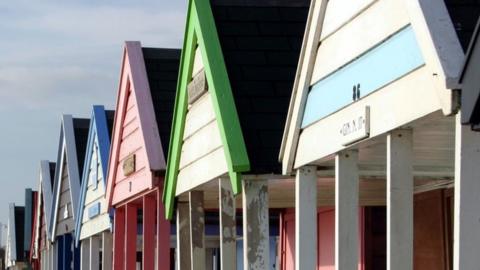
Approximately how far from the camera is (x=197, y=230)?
16703 millimetres

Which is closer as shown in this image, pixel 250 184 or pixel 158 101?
pixel 250 184

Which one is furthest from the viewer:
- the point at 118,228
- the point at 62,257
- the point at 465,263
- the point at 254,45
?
the point at 62,257

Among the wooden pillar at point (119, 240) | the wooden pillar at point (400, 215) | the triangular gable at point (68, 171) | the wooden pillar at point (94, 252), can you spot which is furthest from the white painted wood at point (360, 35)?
the triangular gable at point (68, 171)

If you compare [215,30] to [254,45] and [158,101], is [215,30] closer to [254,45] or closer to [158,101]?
[254,45]

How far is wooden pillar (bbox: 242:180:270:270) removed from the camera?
13.9 meters

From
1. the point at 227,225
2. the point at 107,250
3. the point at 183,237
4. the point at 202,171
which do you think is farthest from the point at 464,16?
the point at 107,250

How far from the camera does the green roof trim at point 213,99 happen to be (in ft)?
44.9

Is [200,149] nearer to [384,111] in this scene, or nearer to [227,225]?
[227,225]

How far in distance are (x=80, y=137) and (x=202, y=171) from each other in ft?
56.3

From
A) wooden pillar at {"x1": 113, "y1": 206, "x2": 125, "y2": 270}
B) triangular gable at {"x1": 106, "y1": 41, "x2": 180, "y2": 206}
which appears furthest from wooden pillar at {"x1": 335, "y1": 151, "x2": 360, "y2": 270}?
wooden pillar at {"x1": 113, "y1": 206, "x2": 125, "y2": 270}

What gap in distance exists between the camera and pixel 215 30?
1505cm

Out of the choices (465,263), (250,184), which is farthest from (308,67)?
(465,263)

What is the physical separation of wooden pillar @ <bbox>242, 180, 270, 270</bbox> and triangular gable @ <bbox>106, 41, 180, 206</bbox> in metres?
5.03

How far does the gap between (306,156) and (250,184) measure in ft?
5.53
